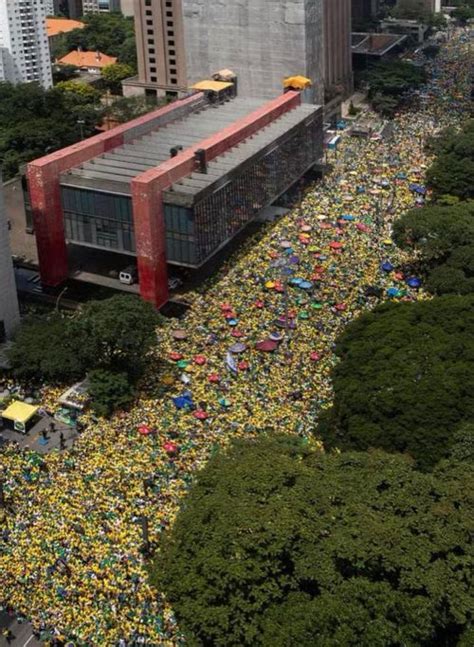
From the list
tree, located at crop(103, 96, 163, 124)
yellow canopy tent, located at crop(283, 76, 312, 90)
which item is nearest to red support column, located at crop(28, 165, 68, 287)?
yellow canopy tent, located at crop(283, 76, 312, 90)

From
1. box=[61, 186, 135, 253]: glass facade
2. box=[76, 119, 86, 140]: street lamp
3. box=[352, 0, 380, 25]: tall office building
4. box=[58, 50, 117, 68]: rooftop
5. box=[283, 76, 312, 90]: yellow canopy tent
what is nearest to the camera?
box=[61, 186, 135, 253]: glass facade

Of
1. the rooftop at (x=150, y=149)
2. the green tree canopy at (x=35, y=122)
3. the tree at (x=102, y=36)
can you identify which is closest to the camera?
the rooftop at (x=150, y=149)

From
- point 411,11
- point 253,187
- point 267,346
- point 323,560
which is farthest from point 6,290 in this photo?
point 411,11

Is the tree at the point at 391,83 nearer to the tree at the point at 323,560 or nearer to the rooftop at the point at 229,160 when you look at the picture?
the rooftop at the point at 229,160

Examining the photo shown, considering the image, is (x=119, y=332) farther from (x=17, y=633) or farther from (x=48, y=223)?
(x=48, y=223)

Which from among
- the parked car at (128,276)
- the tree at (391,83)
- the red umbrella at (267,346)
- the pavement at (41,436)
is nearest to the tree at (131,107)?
the tree at (391,83)

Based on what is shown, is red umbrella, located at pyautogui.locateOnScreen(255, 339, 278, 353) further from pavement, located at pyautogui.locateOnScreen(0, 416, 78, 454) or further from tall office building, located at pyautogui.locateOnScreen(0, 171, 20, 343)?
tall office building, located at pyautogui.locateOnScreen(0, 171, 20, 343)
